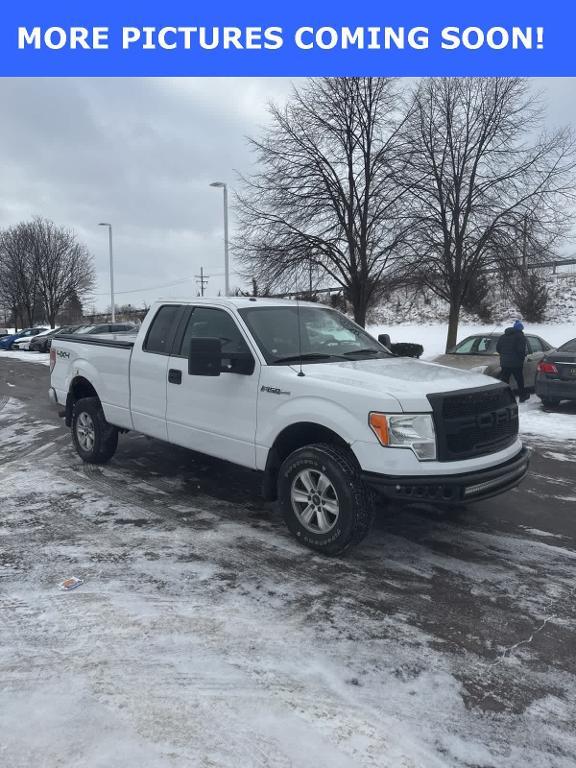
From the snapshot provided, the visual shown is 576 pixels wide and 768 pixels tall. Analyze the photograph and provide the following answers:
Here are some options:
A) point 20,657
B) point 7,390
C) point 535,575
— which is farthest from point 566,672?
point 7,390

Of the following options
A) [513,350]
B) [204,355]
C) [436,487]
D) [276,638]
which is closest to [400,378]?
[436,487]

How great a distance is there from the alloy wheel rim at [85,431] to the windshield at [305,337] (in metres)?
2.62

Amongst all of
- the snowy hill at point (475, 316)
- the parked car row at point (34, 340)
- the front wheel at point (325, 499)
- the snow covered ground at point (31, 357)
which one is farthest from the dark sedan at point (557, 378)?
the parked car row at point (34, 340)

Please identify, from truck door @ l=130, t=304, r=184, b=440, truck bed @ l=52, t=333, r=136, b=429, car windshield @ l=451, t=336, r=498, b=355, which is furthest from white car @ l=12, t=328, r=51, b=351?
truck door @ l=130, t=304, r=184, b=440

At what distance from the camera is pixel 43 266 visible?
5022 centimetres

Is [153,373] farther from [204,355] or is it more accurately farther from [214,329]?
[204,355]

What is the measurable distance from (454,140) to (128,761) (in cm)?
2056

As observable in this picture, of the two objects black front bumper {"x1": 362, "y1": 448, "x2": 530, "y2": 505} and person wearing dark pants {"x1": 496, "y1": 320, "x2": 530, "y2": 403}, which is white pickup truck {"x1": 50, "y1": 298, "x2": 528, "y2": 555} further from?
person wearing dark pants {"x1": 496, "y1": 320, "x2": 530, "y2": 403}

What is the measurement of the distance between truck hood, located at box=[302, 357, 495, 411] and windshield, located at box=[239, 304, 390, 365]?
243 mm

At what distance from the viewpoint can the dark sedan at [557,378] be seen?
10445 mm

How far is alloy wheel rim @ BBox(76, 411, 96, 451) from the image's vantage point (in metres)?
6.73

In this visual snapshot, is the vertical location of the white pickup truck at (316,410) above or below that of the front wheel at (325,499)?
above

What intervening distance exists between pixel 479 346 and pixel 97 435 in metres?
9.67

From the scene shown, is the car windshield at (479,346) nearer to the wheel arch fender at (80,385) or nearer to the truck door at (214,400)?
the wheel arch fender at (80,385)
